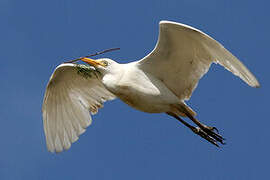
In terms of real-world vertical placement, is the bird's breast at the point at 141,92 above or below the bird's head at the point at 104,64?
below

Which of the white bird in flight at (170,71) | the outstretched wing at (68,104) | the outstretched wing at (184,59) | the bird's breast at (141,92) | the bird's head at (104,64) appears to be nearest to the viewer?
the outstretched wing at (184,59)

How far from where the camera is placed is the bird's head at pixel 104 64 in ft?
53.3

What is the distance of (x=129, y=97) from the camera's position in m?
15.9

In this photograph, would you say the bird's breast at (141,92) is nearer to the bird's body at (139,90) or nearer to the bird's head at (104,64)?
the bird's body at (139,90)

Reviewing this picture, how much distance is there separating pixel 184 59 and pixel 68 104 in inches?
166

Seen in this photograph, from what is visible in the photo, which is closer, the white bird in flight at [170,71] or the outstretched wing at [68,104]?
the white bird in flight at [170,71]

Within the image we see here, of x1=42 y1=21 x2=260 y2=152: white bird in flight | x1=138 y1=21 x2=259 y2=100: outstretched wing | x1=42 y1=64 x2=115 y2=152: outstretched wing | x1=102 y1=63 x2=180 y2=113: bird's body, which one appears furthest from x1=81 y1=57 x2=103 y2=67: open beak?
x1=42 y1=64 x2=115 y2=152: outstretched wing

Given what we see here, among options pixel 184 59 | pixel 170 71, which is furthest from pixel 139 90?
pixel 184 59

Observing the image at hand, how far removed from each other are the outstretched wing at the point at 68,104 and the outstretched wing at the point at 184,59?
8.54ft

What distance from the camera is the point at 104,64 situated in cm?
1636

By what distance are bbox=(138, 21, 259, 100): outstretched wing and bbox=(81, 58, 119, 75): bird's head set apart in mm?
668

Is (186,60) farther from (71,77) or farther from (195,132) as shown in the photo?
(71,77)

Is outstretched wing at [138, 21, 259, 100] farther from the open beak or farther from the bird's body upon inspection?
the open beak

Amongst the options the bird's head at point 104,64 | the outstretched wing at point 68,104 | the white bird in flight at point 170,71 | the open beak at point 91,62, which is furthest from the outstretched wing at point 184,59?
the outstretched wing at point 68,104
